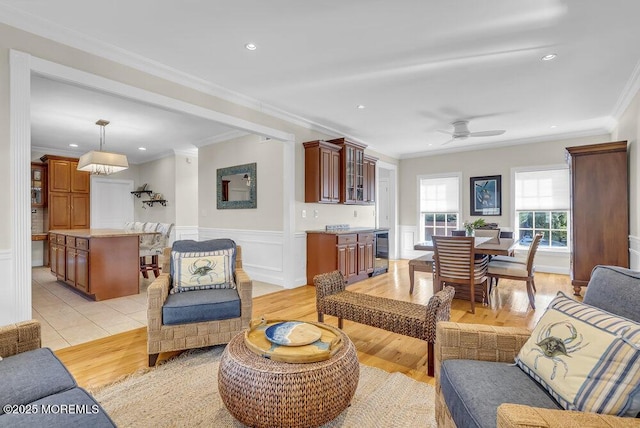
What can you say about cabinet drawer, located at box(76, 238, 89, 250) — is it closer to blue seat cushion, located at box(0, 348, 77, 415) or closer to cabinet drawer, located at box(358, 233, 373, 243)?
blue seat cushion, located at box(0, 348, 77, 415)

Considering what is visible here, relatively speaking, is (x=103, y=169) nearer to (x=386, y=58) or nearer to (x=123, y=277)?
(x=123, y=277)

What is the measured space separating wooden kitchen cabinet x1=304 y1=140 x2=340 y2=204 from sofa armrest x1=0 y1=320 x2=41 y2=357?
12.1 ft

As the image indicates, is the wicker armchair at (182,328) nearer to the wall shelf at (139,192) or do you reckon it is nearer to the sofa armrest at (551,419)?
the sofa armrest at (551,419)

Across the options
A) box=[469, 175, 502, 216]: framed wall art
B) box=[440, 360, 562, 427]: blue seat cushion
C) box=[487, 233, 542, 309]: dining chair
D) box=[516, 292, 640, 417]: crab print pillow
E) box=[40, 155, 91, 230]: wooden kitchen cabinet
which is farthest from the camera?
box=[40, 155, 91, 230]: wooden kitchen cabinet

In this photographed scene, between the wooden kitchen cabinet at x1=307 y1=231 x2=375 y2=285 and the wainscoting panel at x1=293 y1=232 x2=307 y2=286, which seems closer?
the wooden kitchen cabinet at x1=307 y1=231 x2=375 y2=285

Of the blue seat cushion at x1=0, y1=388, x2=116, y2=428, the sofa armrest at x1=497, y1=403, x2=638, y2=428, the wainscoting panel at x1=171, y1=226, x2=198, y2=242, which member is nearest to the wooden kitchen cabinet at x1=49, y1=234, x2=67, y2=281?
the wainscoting panel at x1=171, y1=226, x2=198, y2=242

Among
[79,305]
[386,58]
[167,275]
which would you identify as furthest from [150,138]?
[386,58]

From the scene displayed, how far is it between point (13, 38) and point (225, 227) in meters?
3.88

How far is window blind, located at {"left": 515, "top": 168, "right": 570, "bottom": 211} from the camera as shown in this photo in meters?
5.84

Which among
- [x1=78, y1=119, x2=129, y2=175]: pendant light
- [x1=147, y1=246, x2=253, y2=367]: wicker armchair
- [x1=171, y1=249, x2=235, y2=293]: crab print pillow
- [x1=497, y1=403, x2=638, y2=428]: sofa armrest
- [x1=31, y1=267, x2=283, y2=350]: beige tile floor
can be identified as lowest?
[x1=31, y1=267, x2=283, y2=350]: beige tile floor

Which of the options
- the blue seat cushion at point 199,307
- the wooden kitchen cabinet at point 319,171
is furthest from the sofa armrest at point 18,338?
the wooden kitchen cabinet at point 319,171

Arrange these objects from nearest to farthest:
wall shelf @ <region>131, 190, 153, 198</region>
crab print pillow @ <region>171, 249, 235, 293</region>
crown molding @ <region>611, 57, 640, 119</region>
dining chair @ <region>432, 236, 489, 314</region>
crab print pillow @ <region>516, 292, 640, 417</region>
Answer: crab print pillow @ <region>516, 292, 640, 417</region>
crab print pillow @ <region>171, 249, 235, 293</region>
crown molding @ <region>611, 57, 640, 119</region>
dining chair @ <region>432, 236, 489, 314</region>
wall shelf @ <region>131, 190, 153, 198</region>

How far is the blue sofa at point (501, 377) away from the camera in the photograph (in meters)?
0.91

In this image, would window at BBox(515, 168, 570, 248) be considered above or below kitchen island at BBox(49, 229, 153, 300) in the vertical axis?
above
